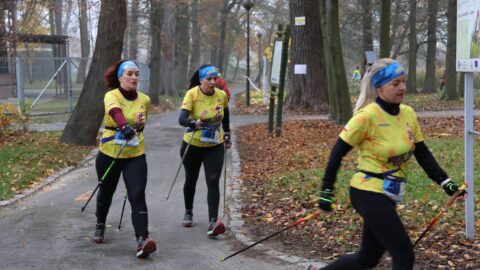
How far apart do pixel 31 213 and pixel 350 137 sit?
18.7 feet

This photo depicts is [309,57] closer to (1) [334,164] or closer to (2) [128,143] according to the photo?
(2) [128,143]

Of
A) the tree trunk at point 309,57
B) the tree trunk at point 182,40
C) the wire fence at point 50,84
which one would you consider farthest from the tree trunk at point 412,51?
the wire fence at point 50,84

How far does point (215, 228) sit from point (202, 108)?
4.63ft

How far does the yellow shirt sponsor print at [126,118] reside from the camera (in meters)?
6.61

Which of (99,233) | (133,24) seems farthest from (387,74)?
(133,24)

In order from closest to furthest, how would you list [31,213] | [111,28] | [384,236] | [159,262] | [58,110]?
1. [384,236]
2. [159,262]
3. [31,213]
4. [111,28]
5. [58,110]

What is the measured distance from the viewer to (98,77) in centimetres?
1523

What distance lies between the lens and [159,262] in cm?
637

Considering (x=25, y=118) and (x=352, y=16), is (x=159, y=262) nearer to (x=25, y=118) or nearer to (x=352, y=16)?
(x=25, y=118)

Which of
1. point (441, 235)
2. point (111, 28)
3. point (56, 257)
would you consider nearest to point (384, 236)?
point (441, 235)

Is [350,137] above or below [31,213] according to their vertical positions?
above

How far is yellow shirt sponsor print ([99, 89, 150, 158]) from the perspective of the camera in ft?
21.7

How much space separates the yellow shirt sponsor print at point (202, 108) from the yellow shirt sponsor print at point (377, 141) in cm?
326

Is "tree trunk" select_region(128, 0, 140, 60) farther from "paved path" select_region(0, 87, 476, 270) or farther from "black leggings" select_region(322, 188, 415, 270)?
"black leggings" select_region(322, 188, 415, 270)
